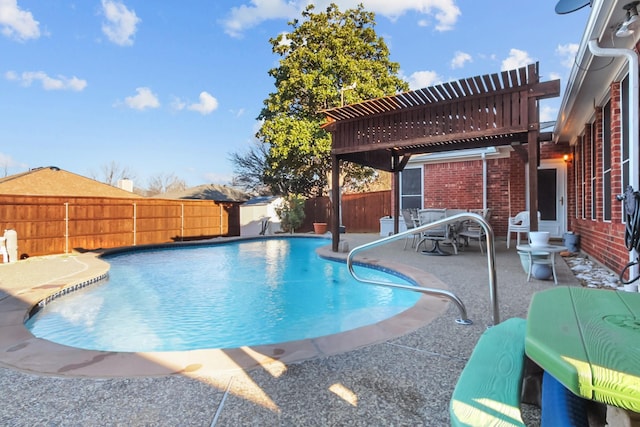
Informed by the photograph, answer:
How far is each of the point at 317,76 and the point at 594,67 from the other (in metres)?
11.9

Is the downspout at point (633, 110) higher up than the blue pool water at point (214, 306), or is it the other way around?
the downspout at point (633, 110)

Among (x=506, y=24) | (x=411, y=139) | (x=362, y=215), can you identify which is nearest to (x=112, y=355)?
(x=411, y=139)

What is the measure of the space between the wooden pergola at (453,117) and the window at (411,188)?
386 cm

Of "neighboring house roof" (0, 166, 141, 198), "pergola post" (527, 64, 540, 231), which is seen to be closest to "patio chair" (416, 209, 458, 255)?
"pergola post" (527, 64, 540, 231)

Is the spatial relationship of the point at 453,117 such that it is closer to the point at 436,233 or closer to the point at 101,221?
the point at 436,233

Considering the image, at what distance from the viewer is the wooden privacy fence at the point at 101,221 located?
8.55 m

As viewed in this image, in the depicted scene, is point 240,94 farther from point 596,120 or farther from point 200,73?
point 596,120

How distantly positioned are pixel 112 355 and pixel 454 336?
245 cm

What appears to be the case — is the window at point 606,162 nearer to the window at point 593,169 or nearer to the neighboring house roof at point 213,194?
the window at point 593,169

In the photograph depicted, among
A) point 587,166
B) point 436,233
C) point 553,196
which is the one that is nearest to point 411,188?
point 553,196

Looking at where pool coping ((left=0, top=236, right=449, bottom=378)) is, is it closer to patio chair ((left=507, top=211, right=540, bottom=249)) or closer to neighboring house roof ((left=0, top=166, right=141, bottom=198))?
patio chair ((left=507, top=211, right=540, bottom=249))

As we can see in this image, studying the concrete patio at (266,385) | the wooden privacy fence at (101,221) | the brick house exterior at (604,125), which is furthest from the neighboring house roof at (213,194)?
the concrete patio at (266,385)

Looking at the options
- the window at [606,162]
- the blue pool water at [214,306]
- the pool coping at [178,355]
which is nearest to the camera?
the pool coping at [178,355]

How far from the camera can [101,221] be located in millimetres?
10273
